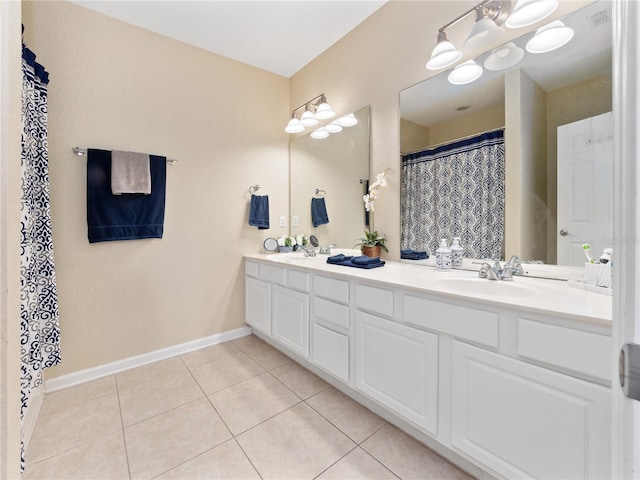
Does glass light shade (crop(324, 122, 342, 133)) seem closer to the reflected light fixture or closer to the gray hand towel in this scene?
the reflected light fixture

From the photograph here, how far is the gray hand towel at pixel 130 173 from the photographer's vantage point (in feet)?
6.73

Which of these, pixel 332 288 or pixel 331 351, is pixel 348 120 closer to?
pixel 332 288

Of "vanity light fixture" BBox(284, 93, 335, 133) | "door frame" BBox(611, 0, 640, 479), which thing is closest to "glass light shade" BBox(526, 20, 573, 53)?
"door frame" BBox(611, 0, 640, 479)

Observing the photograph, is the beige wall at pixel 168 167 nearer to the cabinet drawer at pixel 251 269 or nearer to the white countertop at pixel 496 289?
the cabinet drawer at pixel 251 269

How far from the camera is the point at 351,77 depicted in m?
2.39

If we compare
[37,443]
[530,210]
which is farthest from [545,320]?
[37,443]

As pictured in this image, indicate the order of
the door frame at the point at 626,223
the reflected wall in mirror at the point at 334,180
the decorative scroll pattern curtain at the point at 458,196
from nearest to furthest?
the door frame at the point at 626,223 < the decorative scroll pattern curtain at the point at 458,196 < the reflected wall in mirror at the point at 334,180

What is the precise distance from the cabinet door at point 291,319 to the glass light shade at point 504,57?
69.8 inches

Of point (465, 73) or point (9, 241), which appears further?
point (465, 73)

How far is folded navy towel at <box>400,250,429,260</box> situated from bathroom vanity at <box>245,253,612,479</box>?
16cm

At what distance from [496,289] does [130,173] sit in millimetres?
2490

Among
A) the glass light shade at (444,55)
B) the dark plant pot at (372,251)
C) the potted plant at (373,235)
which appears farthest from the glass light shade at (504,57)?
the dark plant pot at (372,251)

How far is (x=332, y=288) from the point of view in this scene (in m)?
1.77

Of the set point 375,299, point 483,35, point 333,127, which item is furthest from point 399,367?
point 333,127
